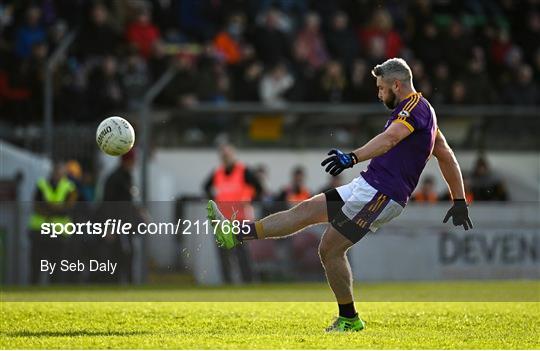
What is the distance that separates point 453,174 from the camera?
10891 mm

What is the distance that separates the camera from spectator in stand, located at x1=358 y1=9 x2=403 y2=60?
23.3 m

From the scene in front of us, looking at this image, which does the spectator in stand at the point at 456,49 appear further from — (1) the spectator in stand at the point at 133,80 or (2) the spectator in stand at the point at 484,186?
(1) the spectator in stand at the point at 133,80

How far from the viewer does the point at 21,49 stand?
21.1 metres

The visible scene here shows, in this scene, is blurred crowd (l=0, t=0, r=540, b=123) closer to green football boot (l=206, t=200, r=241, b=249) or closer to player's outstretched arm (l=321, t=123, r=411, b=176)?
green football boot (l=206, t=200, r=241, b=249)

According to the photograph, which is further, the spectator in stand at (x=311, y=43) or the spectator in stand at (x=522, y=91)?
the spectator in stand at (x=522, y=91)

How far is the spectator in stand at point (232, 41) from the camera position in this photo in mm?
22359

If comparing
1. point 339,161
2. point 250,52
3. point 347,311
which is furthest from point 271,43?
point 339,161

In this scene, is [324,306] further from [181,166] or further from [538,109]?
[538,109]

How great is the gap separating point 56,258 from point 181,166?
6368 millimetres

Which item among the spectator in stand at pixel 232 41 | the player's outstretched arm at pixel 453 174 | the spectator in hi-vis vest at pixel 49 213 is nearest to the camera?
the player's outstretched arm at pixel 453 174

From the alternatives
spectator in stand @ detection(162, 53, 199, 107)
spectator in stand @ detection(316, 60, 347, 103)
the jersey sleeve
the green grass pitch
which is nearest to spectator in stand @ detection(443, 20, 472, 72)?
spectator in stand @ detection(316, 60, 347, 103)

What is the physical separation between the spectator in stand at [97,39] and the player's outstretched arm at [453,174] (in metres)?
11.2

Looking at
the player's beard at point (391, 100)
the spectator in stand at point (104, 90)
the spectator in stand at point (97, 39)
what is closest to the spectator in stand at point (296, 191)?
the spectator in stand at point (104, 90)

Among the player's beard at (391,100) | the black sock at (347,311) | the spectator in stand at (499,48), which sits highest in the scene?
the spectator in stand at (499,48)
